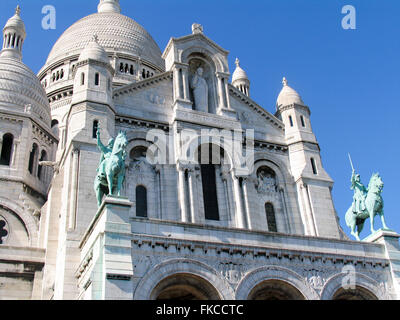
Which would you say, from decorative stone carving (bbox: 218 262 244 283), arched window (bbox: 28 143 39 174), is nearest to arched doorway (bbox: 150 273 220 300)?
decorative stone carving (bbox: 218 262 244 283)

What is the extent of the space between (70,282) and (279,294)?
936 cm

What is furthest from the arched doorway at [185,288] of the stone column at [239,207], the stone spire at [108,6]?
the stone spire at [108,6]

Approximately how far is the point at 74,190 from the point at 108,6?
46061 mm

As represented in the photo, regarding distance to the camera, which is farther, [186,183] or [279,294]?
[186,183]

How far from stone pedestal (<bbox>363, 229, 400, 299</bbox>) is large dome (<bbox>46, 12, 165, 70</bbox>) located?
3696 centimetres

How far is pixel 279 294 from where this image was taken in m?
24.4

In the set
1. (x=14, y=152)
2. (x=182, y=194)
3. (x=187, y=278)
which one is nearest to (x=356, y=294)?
(x=187, y=278)

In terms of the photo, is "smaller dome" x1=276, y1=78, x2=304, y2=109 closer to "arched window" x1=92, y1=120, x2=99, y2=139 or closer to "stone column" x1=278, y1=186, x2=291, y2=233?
"stone column" x1=278, y1=186, x2=291, y2=233

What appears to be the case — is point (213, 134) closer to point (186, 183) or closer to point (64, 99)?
point (186, 183)

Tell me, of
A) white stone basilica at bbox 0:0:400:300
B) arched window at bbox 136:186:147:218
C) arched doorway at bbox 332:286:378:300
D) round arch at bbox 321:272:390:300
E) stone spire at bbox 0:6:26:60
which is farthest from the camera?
stone spire at bbox 0:6:26:60

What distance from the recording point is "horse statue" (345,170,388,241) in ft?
90.8

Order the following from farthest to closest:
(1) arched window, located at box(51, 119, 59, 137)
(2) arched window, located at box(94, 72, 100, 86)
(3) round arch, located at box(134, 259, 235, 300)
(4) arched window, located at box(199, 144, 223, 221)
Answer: (1) arched window, located at box(51, 119, 59, 137)
(2) arched window, located at box(94, 72, 100, 86)
(4) arched window, located at box(199, 144, 223, 221)
(3) round arch, located at box(134, 259, 235, 300)

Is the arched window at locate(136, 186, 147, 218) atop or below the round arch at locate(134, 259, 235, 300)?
atop
